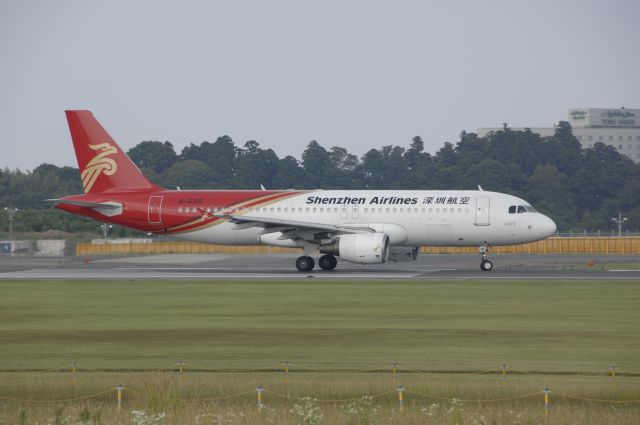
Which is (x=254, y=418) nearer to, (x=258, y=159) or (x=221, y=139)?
(x=258, y=159)

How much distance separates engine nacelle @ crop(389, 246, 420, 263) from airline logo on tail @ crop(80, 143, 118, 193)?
52.0 feet

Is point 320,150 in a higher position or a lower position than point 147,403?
higher

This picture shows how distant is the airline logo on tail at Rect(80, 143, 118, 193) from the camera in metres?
55.9

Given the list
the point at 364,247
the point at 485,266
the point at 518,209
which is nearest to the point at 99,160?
the point at 364,247

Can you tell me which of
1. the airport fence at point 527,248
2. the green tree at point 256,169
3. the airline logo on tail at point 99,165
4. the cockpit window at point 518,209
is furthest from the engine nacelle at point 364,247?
the green tree at point 256,169

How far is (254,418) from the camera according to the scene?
57.7ft

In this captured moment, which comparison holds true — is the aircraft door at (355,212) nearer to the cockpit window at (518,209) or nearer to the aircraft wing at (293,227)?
the aircraft wing at (293,227)

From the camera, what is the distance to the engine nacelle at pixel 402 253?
53969 millimetres

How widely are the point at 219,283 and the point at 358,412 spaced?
28.6 metres

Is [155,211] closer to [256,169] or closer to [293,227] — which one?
[293,227]

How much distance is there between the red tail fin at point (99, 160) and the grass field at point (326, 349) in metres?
14.3

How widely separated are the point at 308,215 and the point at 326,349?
28691 mm

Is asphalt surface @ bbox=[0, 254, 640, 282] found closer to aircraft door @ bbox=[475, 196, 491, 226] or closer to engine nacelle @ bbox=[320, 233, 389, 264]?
engine nacelle @ bbox=[320, 233, 389, 264]

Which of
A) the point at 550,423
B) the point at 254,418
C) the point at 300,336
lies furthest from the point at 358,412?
the point at 300,336
